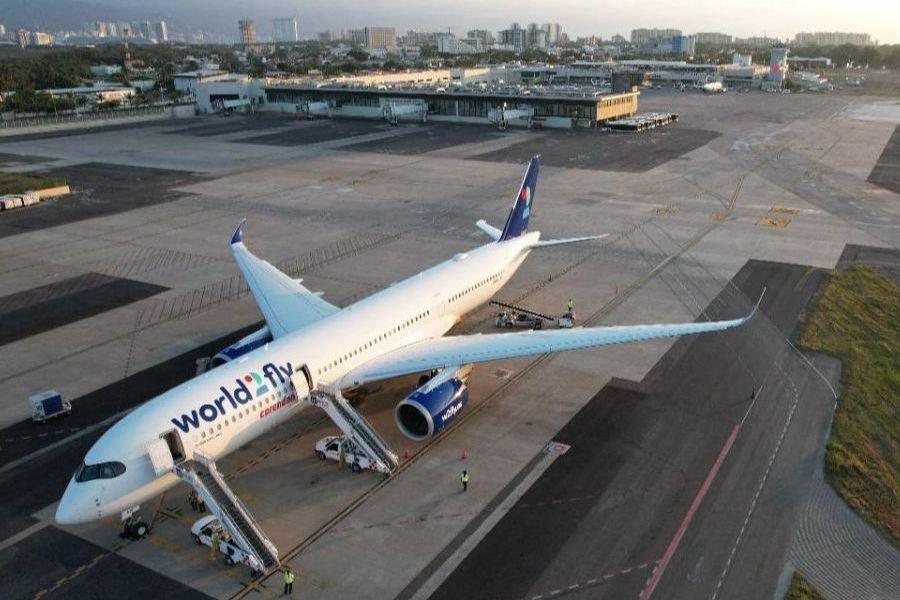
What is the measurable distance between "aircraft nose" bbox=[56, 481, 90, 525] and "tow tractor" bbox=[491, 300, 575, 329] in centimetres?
2715

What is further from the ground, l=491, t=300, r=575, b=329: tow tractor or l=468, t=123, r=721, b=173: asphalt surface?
l=468, t=123, r=721, b=173: asphalt surface

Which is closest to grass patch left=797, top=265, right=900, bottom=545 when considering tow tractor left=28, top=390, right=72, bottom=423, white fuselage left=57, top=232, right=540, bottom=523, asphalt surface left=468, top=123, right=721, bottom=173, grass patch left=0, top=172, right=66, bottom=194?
white fuselage left=57, top=232, right=540, bottom=523

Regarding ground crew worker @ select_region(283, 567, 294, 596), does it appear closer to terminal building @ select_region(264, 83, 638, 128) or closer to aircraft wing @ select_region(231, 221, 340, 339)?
aircraft wing @ select_region(231, 221, 340, 339)

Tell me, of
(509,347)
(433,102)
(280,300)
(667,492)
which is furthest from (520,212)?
(433,102)

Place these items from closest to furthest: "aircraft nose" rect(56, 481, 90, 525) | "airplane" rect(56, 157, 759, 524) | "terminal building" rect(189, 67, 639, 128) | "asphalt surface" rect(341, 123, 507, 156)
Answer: "aircraft nose" rect(56, 481, 90, 525) < "airplane" rect(56, 157, 759, 524) < "asphalt surface" rect(341, 123, 507, 156) < "terminal building" rect(189, 67, 639, 128)

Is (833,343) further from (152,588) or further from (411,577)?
(152,588)

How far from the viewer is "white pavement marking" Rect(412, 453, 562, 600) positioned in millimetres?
23781

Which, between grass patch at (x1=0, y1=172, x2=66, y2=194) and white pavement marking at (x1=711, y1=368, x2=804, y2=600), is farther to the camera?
grass patch at (x1=0, y1=172, x2=66, y2=194)

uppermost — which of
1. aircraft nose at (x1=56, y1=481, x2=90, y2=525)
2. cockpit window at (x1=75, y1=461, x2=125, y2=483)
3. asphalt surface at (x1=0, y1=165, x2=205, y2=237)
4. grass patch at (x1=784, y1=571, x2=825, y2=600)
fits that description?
cockpit window at (x1=75, y1=461, x2=125, y2=483)

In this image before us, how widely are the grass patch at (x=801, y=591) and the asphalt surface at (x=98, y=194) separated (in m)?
76.0

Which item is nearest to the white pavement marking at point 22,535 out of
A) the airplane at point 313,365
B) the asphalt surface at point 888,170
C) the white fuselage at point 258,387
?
the airplane at point 313,365

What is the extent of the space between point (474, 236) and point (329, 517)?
42.8m

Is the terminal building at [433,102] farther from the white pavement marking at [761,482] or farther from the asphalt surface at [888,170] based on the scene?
the white pavement marking at [761,482]

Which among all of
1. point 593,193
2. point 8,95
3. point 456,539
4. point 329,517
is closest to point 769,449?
point 456,539
